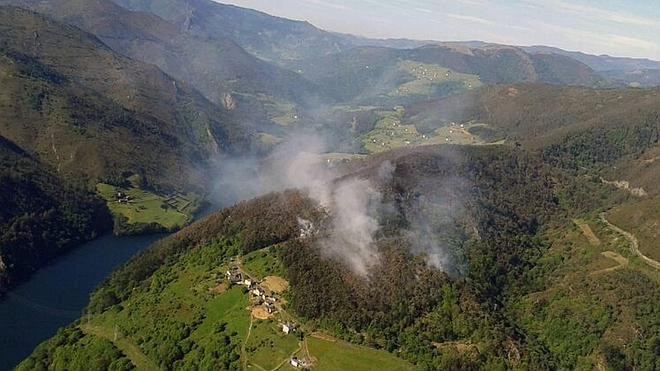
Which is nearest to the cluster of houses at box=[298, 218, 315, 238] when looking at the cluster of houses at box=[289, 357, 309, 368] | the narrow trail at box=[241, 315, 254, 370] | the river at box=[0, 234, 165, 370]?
the narrow trail at box=[241, 315, 254, 370]

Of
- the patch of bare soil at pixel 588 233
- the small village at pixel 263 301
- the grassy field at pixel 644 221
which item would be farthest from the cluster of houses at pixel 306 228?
the grassy field at pixel 644 221

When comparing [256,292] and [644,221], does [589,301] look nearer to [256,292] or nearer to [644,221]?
[644,221]

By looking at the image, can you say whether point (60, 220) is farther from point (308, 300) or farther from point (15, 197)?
point (308, 300)

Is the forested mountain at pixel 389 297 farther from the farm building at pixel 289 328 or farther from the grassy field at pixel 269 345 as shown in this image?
the farm building at pixel 289 328

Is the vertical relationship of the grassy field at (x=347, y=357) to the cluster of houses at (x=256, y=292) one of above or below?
below

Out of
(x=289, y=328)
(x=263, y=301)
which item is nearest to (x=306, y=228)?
(x=263, y=301)

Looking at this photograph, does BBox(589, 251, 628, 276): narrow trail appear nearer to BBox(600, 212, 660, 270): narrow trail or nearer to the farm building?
BBox(600, 212, 660, 270): narrow trail
